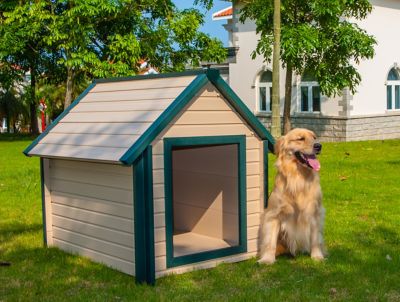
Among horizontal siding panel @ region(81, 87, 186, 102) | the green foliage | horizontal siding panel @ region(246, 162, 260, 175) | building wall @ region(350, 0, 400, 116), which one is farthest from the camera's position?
building wall @ region(350, 0, 400, 116)

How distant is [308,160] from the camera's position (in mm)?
6102

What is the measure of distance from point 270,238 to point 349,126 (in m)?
18.4

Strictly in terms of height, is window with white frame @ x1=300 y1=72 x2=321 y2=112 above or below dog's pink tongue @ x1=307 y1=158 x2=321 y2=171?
above

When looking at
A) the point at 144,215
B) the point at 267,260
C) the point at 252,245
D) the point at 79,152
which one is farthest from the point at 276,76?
the point at 144,215

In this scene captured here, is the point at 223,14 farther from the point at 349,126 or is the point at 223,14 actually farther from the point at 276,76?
the point at 276,76

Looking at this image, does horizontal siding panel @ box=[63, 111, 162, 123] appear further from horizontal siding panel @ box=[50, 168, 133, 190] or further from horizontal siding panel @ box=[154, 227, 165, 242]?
horizontal siding panel @ box=[154, 227, 165, 242]

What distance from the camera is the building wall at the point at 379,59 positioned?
2491 cm

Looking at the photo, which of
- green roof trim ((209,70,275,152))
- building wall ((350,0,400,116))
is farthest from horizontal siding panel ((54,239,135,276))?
building wall ((350,0,400,116))

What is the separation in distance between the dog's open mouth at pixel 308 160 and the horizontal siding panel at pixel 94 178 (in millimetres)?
1737

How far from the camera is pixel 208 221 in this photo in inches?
304

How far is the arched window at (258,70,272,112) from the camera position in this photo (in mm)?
26609

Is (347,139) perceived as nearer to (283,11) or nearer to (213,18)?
(283,11)

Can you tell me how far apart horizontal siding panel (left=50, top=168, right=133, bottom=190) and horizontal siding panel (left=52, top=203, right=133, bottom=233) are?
330 mm

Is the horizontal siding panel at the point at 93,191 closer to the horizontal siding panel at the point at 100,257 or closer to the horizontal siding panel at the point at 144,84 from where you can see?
the horizontal siding panel at the point at 100,257
